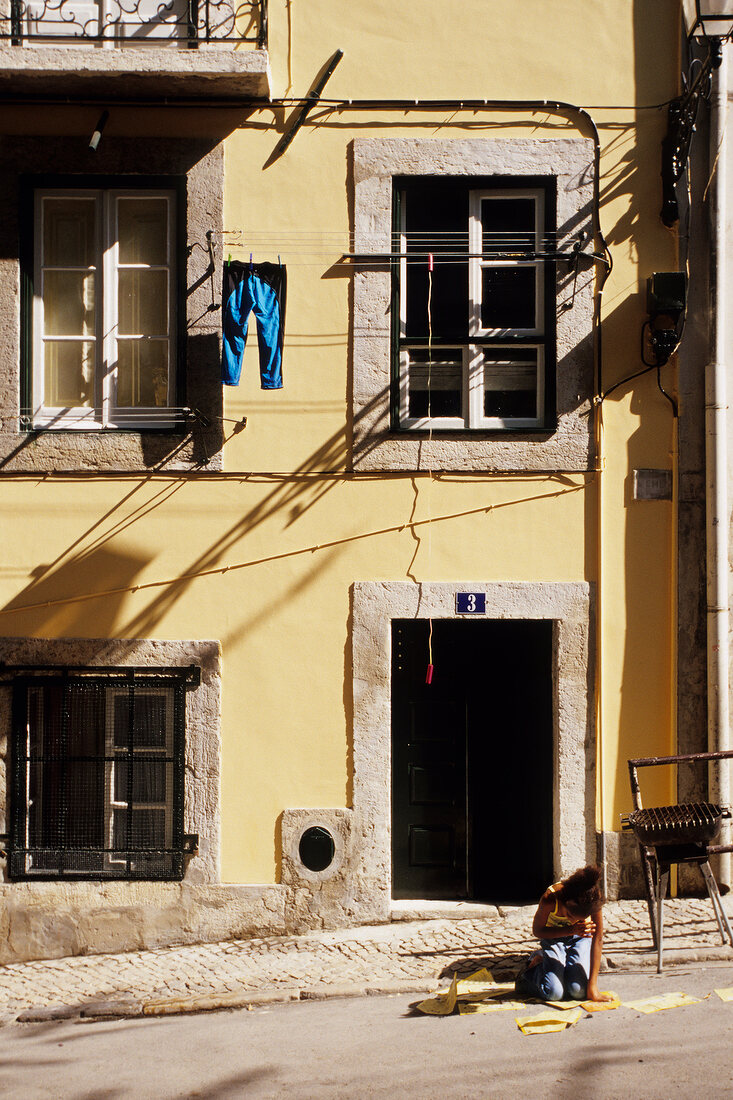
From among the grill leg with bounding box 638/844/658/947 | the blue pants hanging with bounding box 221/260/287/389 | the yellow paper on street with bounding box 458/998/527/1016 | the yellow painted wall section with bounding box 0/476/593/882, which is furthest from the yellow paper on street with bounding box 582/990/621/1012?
the blue pants hanging with bounding box 221/260/287/389

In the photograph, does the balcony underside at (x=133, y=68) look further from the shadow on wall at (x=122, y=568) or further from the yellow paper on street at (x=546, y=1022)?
the yellow paper on street at (x=546, y=1022)

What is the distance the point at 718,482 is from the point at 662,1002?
3641 millimetres

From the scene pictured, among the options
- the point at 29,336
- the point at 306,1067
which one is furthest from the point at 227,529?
the point at 306,1067

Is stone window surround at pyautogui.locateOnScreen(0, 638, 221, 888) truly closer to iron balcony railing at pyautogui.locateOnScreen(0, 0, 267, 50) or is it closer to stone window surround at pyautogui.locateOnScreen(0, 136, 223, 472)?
stone window surround at pyautogui.locateOnScreen(0, 136, 223, 472)

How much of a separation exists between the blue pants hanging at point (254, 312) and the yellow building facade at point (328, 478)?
336 mm

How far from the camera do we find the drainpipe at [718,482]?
7.18 metres

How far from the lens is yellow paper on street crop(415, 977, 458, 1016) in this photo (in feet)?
19.0

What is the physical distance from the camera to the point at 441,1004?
5.88 meters

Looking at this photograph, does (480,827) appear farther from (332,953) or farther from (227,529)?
(227,529)

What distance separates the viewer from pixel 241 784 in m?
7.29

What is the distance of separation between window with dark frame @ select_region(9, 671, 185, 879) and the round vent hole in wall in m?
0.91

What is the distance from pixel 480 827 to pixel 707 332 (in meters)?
4.23

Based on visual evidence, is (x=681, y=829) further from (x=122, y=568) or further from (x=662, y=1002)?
(x=122, y=568)

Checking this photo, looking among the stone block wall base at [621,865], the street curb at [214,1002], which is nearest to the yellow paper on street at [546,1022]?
the street curb at [214,1002]
